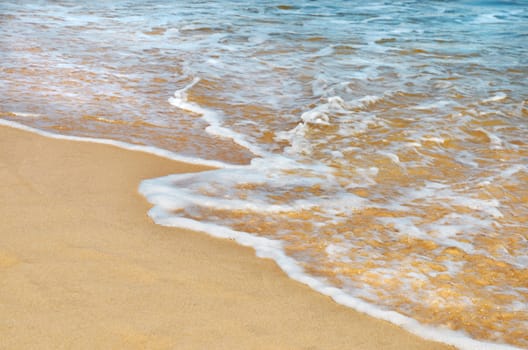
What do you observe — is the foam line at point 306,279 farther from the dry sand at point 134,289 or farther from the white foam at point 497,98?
the white foam at point 497,98

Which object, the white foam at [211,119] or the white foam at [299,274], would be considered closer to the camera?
the white foam at [299,274]

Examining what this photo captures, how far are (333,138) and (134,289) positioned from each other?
7.79 feet

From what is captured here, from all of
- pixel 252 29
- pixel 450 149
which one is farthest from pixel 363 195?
pixel 252 29

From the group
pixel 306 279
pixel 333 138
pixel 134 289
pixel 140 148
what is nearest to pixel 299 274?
pixel 306 279

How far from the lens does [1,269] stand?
91.0 inches

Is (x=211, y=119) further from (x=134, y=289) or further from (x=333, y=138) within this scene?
(x=134, y=289)

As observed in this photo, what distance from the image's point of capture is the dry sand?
2.01 meters

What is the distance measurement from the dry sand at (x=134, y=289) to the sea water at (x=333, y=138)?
0.49ft

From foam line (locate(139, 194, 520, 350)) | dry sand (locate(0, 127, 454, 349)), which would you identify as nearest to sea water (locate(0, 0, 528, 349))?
foam line (locate(139, 194, 520, 350))

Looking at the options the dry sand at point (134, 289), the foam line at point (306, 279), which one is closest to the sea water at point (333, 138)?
the foam line at point (306, 279)

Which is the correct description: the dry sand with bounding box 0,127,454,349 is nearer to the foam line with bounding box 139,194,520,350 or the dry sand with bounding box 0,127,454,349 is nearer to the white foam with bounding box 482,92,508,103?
the foam line with bounding box 139,194,520,350

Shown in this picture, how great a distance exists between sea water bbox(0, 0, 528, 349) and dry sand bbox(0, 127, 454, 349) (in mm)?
151

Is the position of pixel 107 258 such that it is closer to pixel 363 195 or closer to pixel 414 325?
pixel 414 325

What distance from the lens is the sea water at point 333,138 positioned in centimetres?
257
